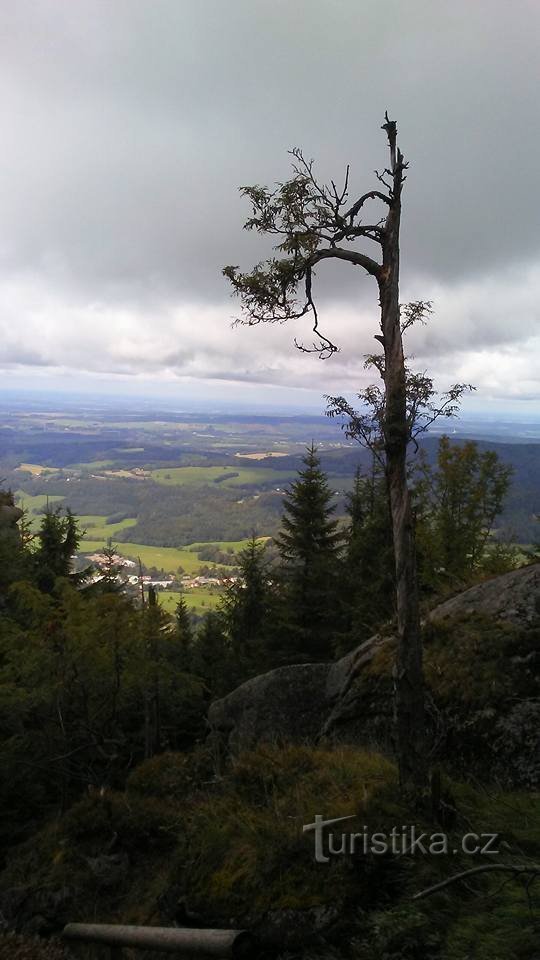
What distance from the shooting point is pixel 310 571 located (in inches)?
939

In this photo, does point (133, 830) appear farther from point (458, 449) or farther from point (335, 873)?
point (458, 449)

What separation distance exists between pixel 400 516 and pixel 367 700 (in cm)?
548

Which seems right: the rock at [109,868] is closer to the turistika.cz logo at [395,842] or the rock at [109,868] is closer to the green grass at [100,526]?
the turistika.cz logo at [395,842]

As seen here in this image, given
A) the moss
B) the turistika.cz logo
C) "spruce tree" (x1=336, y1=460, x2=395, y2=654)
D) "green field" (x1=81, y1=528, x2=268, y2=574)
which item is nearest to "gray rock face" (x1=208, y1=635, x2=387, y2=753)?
the moss

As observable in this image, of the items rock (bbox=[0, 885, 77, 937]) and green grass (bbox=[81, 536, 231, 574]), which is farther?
green grass (bbox=[81, 536, 231, 574])

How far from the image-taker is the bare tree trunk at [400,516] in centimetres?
595

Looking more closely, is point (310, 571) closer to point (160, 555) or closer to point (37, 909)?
point (37, 909)

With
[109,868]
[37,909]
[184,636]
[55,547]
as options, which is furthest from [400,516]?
[55,547]

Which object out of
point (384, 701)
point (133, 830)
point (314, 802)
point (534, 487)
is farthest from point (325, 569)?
point (534, 487)

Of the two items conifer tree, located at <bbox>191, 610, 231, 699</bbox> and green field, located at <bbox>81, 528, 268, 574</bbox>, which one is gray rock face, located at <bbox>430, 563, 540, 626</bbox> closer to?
conifer tree, located at <bbox>191, 610, 231, 699</bbox>

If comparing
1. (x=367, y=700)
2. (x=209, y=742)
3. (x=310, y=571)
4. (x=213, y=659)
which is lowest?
(x=213, y=659)

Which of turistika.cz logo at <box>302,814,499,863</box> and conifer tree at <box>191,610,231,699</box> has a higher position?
turistika.cz logo at <box>302,814,499,863</box>

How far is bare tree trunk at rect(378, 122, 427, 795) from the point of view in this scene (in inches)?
234

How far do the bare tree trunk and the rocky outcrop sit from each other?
2.12 m
